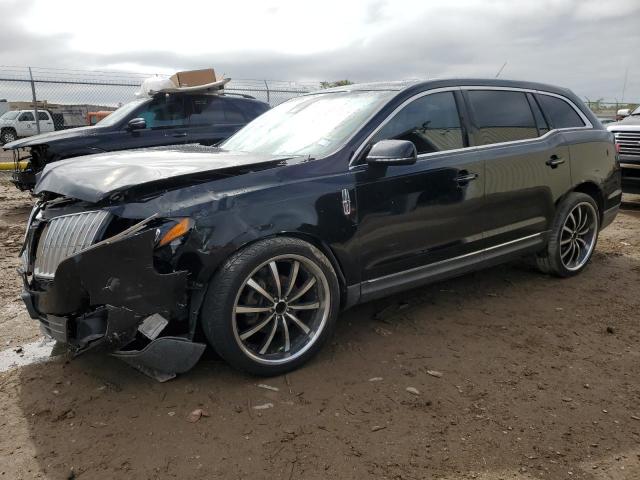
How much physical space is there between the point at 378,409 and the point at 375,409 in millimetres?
16

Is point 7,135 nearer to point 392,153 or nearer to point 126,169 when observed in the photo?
point 126,169

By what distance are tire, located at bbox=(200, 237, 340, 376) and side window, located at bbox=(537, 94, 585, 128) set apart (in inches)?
106

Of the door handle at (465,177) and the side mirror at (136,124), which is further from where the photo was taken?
the side mirror at (136,124)

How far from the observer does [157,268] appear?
9.27 ft

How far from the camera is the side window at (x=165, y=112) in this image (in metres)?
8.53

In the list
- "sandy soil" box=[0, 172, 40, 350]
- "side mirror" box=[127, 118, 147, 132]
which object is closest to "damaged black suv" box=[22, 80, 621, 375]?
"sandy soil" box=[0, 172, 40, 350]

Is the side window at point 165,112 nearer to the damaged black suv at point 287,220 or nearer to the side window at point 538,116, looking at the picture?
the damaged black suv at point 287,220

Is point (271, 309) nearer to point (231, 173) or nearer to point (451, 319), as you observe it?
point (231, 173)

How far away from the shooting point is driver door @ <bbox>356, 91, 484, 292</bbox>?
3465 mm

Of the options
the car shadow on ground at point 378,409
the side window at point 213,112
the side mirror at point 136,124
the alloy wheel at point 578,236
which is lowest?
the car shadow on ground at point 378,409

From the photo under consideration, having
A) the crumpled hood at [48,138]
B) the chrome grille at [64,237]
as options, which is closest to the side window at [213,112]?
the crumpled hood at [48,138]

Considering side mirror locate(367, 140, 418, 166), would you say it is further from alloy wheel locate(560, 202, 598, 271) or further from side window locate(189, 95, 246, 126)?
side window locate(189, 95, 246, 126)

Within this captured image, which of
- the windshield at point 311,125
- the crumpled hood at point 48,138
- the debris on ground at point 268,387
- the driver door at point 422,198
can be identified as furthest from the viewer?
the crumpled hood at point 48,138

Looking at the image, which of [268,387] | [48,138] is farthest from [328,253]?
[48,138]
